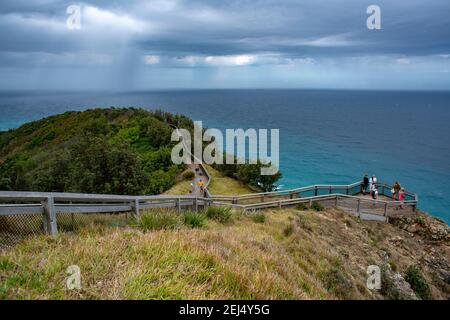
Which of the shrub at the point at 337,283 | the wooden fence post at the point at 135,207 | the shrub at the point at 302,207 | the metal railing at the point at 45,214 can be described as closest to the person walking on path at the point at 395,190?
the shrub at the point at 302,207

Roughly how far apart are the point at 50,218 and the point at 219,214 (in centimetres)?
711

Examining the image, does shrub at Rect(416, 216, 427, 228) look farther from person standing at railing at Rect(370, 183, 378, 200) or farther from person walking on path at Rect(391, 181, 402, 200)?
person standing at railing at Rect(370, 183, 378, 200)

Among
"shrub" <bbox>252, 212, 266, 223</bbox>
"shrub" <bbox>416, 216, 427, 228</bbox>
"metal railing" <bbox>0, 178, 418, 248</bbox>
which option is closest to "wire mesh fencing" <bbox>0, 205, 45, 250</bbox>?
"metal railing" <bbox>0, 178, 418, 248</bbox>

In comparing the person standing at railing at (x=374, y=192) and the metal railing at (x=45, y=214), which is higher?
the metal railing at (x=45, y=214)

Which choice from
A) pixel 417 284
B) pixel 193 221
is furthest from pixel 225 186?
pixel 193 221

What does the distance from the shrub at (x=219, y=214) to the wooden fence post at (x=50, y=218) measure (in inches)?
268

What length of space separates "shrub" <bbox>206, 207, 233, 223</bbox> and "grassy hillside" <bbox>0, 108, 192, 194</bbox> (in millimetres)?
12282

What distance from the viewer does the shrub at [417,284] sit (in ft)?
42.6

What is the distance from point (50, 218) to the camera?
556cm

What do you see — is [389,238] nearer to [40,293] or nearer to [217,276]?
[217,276]

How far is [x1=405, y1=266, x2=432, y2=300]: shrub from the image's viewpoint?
1298 cm

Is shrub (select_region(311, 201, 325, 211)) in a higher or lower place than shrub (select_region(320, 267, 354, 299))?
lower

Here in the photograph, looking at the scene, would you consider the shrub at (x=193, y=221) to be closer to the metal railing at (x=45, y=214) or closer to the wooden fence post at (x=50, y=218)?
the metal railing at (x=45, y=214)

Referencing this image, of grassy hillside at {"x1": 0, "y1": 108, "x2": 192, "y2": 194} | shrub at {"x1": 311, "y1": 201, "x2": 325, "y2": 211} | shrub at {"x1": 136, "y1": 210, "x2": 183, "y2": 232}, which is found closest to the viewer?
shrub at {"x1": 136, "y1": 210, "x2": 183, "y2": 232}
